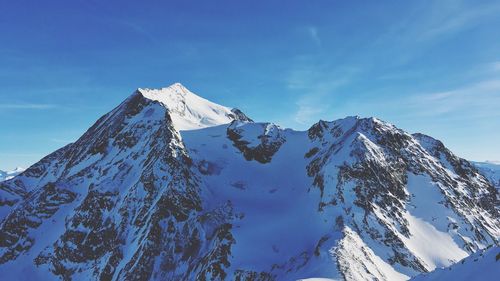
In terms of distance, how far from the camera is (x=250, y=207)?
89.6 meters

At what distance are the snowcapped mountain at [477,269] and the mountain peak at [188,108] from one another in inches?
3885

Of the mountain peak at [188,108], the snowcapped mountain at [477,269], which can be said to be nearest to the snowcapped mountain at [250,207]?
the mountain peak at [188,108]

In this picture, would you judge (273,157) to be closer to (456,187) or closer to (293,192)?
(293,192)

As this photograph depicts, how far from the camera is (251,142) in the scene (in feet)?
370

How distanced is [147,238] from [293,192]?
3761 cm

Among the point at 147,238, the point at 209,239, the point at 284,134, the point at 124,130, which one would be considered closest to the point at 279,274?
the point at 209,239

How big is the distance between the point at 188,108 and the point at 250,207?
209 ft

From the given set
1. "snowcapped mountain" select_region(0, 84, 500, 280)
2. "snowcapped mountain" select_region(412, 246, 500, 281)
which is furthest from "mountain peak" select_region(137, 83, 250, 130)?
"snowcapped mountain" select_region(412, 246, 500, 281)

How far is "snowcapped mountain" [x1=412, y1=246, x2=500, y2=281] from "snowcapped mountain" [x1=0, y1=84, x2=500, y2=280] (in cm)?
3176

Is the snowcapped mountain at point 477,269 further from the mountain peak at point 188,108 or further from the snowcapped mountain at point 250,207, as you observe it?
the mountain peak at point 188,108

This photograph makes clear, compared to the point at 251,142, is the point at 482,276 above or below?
below

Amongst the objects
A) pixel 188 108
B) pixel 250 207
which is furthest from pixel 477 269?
pixel 188 108

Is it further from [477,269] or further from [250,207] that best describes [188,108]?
[477,269]

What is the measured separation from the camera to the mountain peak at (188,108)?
126500 mm
